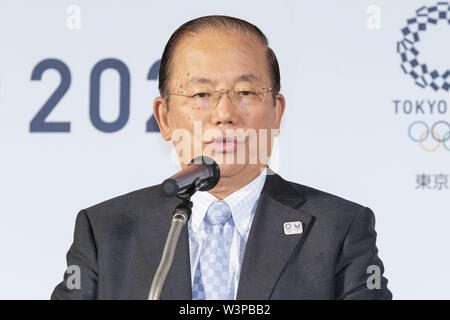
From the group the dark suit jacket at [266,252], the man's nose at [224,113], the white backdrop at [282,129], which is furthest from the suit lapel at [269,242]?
the white backdrop at [282,129]

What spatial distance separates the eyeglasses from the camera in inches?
73.2

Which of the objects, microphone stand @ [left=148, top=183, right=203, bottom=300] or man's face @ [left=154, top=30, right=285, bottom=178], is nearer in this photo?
microphone stand @ [left=148, top=183, right=203, bottom=300]

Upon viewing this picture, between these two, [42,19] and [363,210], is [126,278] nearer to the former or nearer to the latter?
[363,210]

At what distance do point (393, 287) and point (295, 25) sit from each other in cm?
102

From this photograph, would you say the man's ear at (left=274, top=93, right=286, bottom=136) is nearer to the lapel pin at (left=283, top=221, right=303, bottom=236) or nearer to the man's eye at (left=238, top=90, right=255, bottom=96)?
the man's eye at (left=238, top=90, right=255, bottom=96)

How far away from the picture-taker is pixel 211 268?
1.79m

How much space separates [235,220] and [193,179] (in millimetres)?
496

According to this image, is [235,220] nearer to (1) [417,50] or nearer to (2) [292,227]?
(2) [292,227]

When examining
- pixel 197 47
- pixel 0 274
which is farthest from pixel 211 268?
pixel 0 274

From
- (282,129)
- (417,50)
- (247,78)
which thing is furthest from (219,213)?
(417,50)

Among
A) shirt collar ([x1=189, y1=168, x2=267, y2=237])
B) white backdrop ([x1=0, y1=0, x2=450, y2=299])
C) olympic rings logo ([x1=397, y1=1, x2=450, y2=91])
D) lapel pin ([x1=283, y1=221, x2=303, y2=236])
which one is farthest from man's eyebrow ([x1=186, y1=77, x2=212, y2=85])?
olympic rings logo ([x1=397, y1=1, x2=450, y2=91])

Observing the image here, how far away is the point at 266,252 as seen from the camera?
70.0 inches

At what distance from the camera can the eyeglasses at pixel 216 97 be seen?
1.86 meters

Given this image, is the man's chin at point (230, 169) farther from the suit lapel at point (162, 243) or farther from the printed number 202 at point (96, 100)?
the printed number 202 at point (96, 100)
